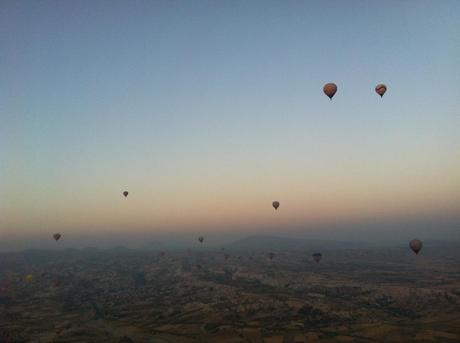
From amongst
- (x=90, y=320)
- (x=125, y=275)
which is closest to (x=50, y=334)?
(x=90, y=320)

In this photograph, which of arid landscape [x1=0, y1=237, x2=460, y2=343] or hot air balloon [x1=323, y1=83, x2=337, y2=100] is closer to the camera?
hot air balloon [x1=323, y1=83, x2=337, y2=100]

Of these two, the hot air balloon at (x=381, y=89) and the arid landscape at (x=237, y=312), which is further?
the arid landscape at (x=237, y=312)

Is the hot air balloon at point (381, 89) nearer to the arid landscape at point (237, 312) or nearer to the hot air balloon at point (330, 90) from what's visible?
the hot air balloon at point (330, 90)

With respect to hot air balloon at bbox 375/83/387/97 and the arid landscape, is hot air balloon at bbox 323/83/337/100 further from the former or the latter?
the arid landscape

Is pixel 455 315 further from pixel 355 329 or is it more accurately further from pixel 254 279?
pixel 254 279

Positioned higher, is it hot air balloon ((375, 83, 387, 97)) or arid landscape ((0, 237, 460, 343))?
hot air balloon ((375, 83, 387, 97))

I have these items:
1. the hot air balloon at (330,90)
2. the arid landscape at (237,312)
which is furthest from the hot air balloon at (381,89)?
the arid landscape at (237,312)

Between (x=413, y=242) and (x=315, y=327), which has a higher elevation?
(x=413, y=242)

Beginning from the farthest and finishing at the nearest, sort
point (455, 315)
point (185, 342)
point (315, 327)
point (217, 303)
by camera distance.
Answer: point (217, 303), point (455, 315), point (315, 327), point (185, 342)

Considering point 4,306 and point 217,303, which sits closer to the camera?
point 217,303

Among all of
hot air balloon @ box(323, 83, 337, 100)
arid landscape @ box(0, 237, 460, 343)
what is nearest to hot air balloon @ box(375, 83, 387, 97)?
hot air balloon @ box(323, 83, 337, 100)

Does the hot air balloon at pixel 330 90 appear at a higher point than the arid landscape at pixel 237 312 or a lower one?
higher
